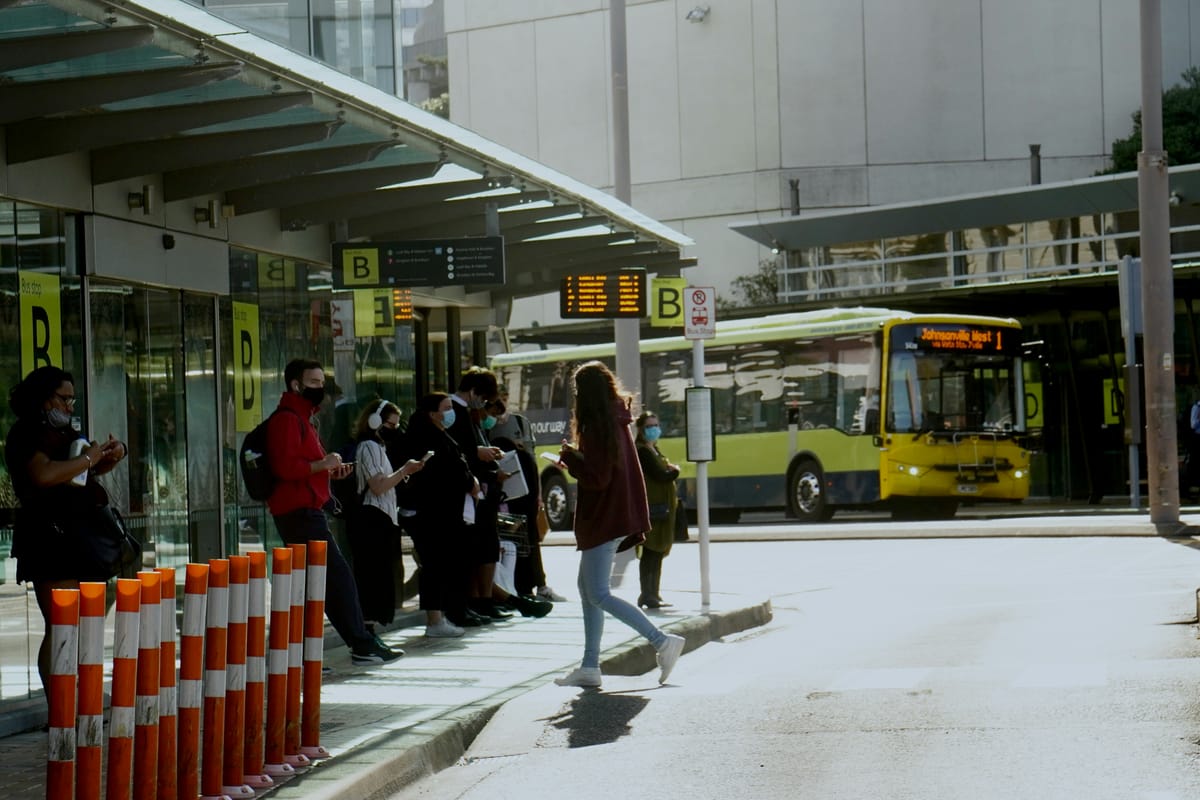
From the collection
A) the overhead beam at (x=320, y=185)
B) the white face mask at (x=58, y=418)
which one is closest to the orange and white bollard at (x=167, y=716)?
the white face mask at (x=58, y=418)

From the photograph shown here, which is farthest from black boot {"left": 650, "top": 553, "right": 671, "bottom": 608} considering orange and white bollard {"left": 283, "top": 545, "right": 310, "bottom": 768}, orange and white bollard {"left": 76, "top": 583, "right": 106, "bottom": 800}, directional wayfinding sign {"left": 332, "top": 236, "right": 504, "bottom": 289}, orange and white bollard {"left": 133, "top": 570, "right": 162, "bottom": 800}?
orange and white bollard {"left": 76, "top": 583, "right": 106, "bottom": 800}

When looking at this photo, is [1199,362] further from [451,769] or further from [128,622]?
[128,622]

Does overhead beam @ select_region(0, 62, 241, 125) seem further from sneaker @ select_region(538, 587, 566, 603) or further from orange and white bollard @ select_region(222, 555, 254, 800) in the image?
sneaker @ select_region(538, 587, 566, 603)

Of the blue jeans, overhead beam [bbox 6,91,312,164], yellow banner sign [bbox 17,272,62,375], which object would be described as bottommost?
the blue jeans

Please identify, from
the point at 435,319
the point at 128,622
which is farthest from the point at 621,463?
the point at 435,319

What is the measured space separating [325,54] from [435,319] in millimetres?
4414

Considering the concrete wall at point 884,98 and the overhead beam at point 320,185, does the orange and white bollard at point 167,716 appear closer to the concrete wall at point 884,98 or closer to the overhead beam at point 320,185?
the overhead beam at point 320,185

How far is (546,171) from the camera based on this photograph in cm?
1408

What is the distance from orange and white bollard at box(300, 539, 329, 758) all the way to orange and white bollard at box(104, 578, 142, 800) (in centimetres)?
155

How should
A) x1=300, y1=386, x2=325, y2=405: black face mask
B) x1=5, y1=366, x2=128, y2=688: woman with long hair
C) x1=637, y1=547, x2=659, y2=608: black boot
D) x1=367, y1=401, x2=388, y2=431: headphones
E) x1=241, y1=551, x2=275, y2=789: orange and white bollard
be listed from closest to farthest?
x1=241, y1=551, x2=275, y2=789: orange and white bollard → x1=5, y1=366, x2=128, y2=688: woman with long hair → x1=300, y1=386, x2=325, y2=405: black face mask → x1=367, y1=401, x2=388, y2=431: headphones → x1=637, y1=547, x2=659, y2=608: black boot

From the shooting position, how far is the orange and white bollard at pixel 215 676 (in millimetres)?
6508

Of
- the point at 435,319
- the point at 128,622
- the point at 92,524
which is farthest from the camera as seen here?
the point at 435,319

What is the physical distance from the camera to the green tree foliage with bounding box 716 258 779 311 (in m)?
47.3

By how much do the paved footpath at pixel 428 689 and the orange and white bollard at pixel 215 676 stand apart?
0.96 feet
